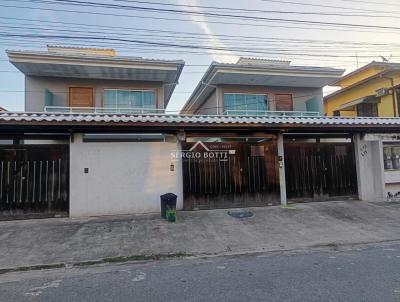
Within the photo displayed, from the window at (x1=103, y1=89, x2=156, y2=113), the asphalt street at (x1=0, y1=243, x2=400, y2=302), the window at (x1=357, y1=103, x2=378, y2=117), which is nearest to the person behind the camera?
the asphalt street at (x1=0, y1=243, x2=400, y2=302)

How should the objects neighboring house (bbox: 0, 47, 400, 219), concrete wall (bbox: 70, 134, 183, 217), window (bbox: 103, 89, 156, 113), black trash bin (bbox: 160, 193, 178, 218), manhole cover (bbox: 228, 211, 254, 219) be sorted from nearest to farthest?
black trash bin (bbox: 160, 193, 178, 218), neighboring house (bbox: 0, 47, 400, 219), manhole cover (bbox: 228, 211, 254, 219), concrete wall (bbox: 70, 134, 183, 217), window (bbox: 103, 89, 156, 113)

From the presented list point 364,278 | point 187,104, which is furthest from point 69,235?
point 187,104

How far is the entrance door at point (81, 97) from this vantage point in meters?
15.1

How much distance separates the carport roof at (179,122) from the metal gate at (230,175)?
786 mm

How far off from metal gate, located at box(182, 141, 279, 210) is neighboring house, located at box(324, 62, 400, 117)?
40.0 feet

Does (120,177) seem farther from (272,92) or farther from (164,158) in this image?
(272,92)

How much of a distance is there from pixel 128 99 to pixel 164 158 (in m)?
6.76

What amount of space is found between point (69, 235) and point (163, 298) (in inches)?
180

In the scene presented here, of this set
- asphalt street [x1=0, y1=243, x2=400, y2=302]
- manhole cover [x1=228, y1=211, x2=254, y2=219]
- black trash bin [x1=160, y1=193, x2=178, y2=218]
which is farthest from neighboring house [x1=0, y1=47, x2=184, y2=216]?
asphalt street [x1=0, y1=243, x2=400, y2=302]

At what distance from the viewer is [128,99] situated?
15.8m

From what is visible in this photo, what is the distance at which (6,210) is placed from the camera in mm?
9117

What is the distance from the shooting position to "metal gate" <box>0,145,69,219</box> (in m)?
9.19

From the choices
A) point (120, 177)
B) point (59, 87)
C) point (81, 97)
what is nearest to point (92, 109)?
point (81, 97)

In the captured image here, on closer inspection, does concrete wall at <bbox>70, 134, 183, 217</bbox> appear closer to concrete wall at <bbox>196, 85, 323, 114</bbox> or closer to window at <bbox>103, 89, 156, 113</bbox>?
window at <bbox>103, 89, 156, 113</bbox>
